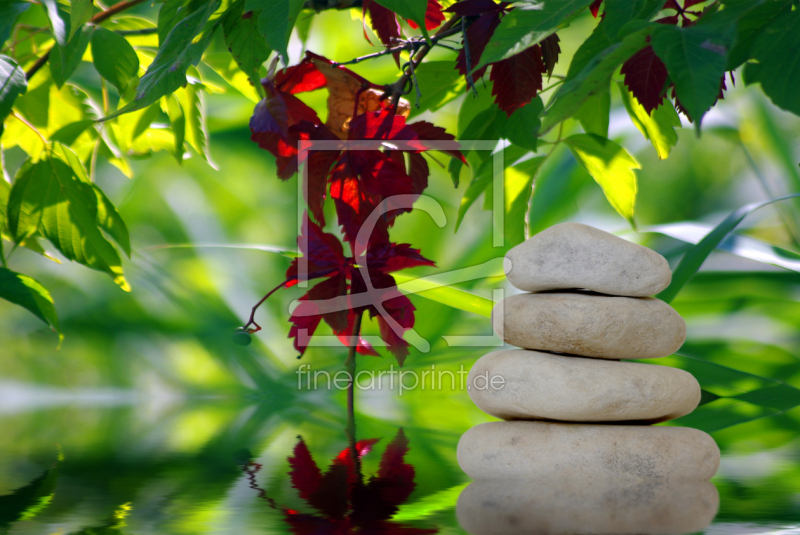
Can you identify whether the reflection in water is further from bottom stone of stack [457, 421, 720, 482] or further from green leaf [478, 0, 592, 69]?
green leaf [478, 0, 592, 69]

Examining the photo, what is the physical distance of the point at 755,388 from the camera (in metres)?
0.90

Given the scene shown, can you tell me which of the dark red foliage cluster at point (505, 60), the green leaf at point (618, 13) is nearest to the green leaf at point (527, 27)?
the green leaf at point (618, 13)

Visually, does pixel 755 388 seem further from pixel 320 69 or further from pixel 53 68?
pixel 53 68

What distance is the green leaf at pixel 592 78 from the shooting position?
29cm

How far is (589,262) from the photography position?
0.56m

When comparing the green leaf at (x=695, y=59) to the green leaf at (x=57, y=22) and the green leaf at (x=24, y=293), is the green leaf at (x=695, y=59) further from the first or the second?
the green leaf at (x=24, y=293)

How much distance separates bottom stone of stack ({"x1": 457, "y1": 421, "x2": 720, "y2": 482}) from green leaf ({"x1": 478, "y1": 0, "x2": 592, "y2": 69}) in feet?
1.17

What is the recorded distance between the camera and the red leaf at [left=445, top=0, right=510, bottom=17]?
443 mm

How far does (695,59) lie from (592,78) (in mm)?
47

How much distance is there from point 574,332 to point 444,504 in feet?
0.70

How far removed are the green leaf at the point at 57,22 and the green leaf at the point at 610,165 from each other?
1.38 feet

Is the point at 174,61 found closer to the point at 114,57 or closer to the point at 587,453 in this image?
the point at 114,57

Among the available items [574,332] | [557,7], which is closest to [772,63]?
[557,7]

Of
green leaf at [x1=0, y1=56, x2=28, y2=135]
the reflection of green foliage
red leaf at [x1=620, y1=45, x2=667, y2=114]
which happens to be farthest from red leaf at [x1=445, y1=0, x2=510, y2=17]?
the reflection of green foliage
